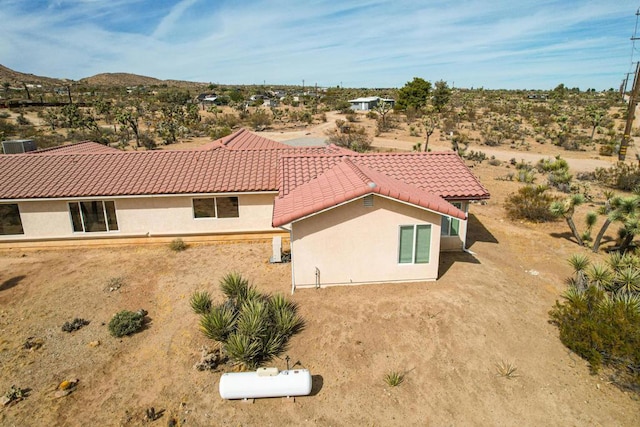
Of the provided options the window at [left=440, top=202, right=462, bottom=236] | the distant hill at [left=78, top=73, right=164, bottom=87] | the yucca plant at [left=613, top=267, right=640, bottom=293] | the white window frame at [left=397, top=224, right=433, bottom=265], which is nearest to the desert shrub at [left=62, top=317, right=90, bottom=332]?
the white window frame at [left=397, top=224, right=433, bottom=265]

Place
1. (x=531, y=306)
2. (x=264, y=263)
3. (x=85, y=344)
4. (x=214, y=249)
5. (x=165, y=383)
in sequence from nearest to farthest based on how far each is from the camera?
(x=165, y=383)
(x=85, y=344)
(x=531, y=306)
(x=264, y=263)
(x=214, y=249)

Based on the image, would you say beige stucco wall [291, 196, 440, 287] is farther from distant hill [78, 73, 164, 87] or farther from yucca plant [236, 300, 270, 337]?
distant hill [78, 73, 164, 87]

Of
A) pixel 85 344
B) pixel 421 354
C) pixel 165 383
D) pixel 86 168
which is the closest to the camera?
pixel 165 383

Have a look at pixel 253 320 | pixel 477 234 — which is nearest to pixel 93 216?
pixel 253 320

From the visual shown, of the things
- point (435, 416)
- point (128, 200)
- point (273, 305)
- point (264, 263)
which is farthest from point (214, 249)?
point (435, 416)

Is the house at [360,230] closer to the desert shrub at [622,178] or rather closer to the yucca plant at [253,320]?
the yucca plant at [253,320]

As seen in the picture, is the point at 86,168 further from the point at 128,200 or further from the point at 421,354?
the point at 421,354

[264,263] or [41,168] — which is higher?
[41,168]
